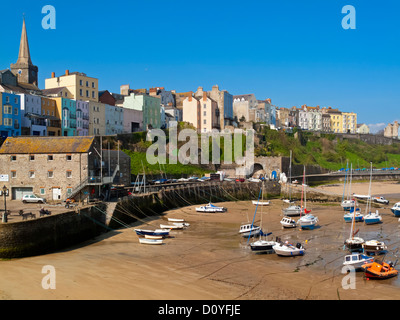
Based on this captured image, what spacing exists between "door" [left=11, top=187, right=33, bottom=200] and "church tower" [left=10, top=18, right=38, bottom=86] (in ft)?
146

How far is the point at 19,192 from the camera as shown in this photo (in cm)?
3412

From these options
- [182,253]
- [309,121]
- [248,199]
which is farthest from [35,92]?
[309,121]

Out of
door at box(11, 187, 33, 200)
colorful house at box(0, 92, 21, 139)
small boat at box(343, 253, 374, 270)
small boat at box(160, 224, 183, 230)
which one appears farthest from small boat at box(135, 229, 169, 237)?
colorful house at box(0, 92, 21, 139)

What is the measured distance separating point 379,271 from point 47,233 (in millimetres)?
18783

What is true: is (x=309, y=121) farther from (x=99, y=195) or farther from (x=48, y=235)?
(x=48, y=235)

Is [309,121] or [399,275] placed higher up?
[309,121]

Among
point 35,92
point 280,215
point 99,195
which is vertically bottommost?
point 280,215

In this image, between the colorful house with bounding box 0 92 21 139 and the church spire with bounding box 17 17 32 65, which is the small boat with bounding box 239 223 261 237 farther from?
the church spire with bounding box 17 17 32 65

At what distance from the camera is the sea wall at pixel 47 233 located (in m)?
22.1

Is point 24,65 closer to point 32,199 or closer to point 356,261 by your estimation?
point 32,199

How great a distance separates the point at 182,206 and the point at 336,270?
26.3m

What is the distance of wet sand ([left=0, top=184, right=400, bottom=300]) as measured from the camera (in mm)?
17375

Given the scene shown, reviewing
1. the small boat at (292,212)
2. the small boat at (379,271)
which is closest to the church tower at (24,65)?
the small boat at (292,212)
